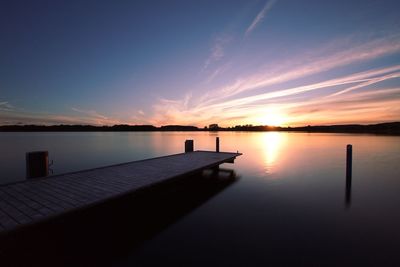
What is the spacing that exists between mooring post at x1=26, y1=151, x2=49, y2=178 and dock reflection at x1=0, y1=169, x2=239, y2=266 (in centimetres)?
345

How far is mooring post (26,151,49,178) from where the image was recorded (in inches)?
321

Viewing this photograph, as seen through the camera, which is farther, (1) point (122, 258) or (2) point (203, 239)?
(2) point (203, 239)

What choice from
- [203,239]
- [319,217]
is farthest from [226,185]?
[203,239]

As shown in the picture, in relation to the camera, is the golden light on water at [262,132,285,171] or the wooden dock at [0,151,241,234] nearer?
the wooden dock at [0,151,241,234]

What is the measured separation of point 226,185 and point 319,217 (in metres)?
5.66

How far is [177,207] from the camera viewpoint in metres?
9.23

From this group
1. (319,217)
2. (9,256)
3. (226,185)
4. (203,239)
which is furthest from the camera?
(226,185)

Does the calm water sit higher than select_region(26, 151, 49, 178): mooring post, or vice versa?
select_region(26, 151, 49, 178): mooring post

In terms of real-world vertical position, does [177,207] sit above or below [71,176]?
below

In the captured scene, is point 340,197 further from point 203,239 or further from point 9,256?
point 9,256

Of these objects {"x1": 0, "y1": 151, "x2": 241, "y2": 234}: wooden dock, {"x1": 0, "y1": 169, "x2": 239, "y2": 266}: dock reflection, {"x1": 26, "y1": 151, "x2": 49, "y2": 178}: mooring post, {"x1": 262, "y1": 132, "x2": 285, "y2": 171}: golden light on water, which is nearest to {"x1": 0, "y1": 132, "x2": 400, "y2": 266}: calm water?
{"x1": 0, "y1": 169, "x2": 239, "y2": 266}: dock reflection

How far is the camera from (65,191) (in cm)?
661

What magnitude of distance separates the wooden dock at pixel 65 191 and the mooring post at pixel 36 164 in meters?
0.59

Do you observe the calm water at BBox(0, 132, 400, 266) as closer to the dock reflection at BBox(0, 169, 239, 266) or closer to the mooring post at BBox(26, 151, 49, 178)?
the dock reflection at BBox(0, 169, 239, 266)
